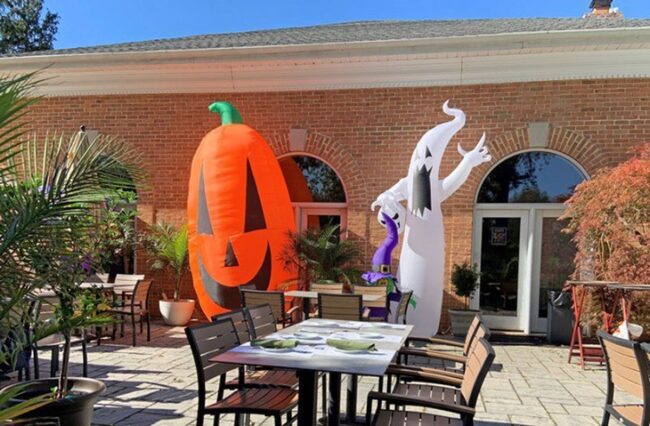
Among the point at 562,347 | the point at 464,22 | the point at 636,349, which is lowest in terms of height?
the point at 562,347

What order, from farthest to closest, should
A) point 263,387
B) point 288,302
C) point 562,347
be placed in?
point 288,302 < point 562,347 < point 263,387

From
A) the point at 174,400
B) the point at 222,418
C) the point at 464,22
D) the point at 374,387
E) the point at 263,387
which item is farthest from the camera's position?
the point at 464,22

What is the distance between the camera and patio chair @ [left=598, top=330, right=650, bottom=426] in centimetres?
285

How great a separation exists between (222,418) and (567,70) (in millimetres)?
7230

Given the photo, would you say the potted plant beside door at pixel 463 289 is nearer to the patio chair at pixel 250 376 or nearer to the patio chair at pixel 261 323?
the patio chair at pixel 261 323

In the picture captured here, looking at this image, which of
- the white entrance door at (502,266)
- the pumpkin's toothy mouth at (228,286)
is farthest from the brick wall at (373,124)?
the pumpkin's toothy mouth at (228,286)

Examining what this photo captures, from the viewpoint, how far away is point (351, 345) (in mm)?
3254

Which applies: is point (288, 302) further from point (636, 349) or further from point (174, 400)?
point (636, 349)

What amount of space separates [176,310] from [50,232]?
620 centimetres

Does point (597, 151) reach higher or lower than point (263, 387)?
higher

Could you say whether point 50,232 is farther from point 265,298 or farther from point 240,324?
point 265,298

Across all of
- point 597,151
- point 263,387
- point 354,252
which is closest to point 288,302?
point 354,252

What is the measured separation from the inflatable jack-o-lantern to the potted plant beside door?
272cm

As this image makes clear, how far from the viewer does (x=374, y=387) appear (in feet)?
17.0
